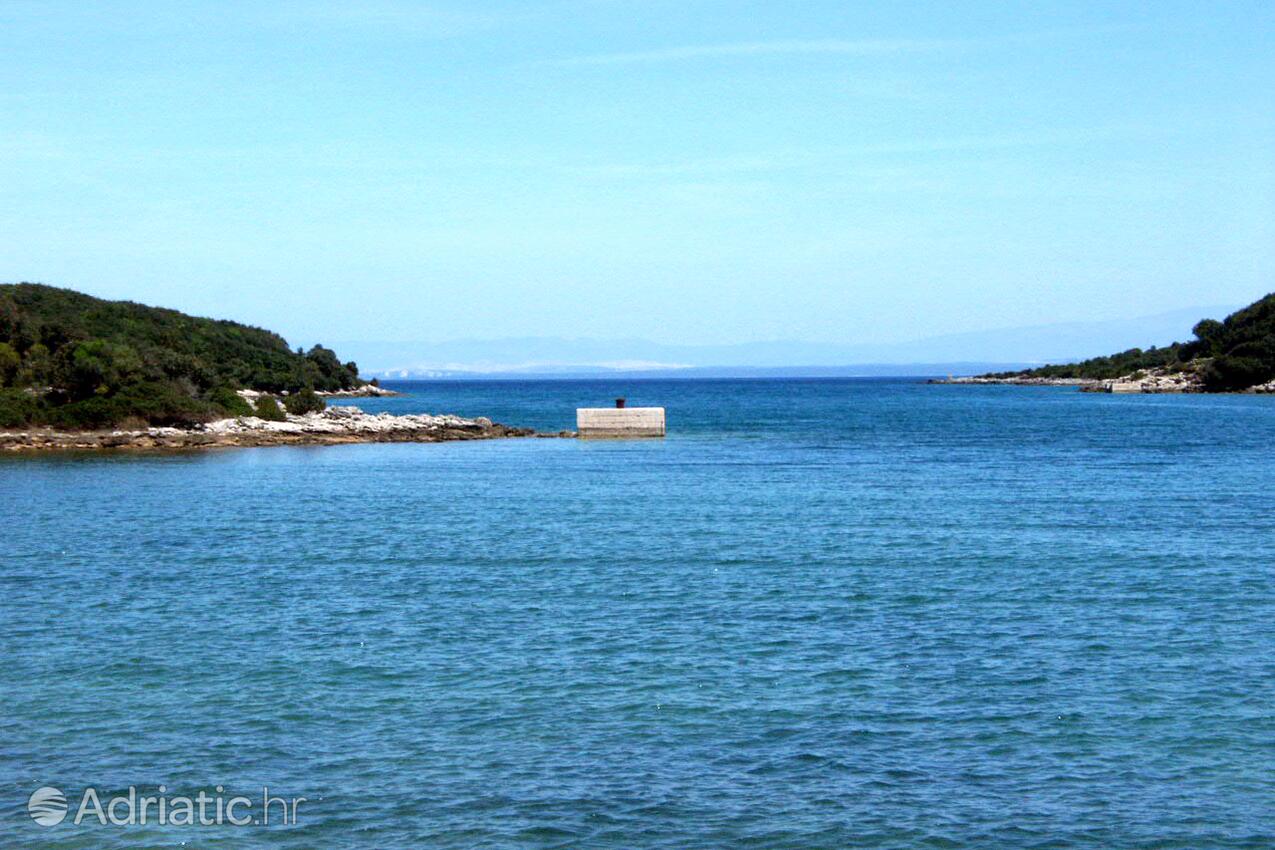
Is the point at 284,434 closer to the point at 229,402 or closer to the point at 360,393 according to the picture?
the point at 229,402

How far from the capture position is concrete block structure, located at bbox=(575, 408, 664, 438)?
3113 inches

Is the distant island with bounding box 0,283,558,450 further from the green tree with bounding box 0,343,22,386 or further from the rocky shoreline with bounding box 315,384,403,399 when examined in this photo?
the rocky shoreline with bounding box 315,384,403,399

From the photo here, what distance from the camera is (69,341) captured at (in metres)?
76.9

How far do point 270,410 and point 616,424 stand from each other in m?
21.6

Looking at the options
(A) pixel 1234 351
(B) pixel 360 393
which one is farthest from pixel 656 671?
(B) pixel 360 393

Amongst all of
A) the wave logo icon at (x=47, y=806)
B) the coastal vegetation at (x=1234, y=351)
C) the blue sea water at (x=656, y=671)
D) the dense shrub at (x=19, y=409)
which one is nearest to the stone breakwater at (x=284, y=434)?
the dense shrub at (x=19, y=409)

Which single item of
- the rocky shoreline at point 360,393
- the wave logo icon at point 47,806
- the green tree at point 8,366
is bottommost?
the wave logo icon at point 47,806

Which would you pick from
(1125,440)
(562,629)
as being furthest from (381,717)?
(1125,440)

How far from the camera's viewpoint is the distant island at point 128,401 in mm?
69312

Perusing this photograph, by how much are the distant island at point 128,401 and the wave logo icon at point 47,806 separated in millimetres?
57431

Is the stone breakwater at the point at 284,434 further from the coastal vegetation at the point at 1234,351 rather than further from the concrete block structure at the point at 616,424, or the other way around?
the coastal vegetation at the point at 1234,351

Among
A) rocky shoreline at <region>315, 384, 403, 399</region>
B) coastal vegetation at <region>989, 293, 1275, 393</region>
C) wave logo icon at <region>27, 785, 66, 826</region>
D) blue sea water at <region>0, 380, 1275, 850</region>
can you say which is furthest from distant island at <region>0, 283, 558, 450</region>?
coastal vegetation at <region>989, 293, 1275, 393</region>

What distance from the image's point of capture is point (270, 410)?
79.5 metres

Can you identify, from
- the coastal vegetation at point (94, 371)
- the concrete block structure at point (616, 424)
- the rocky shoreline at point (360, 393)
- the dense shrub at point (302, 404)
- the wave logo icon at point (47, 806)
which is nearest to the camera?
the wave logo icon at point (47, 806)
